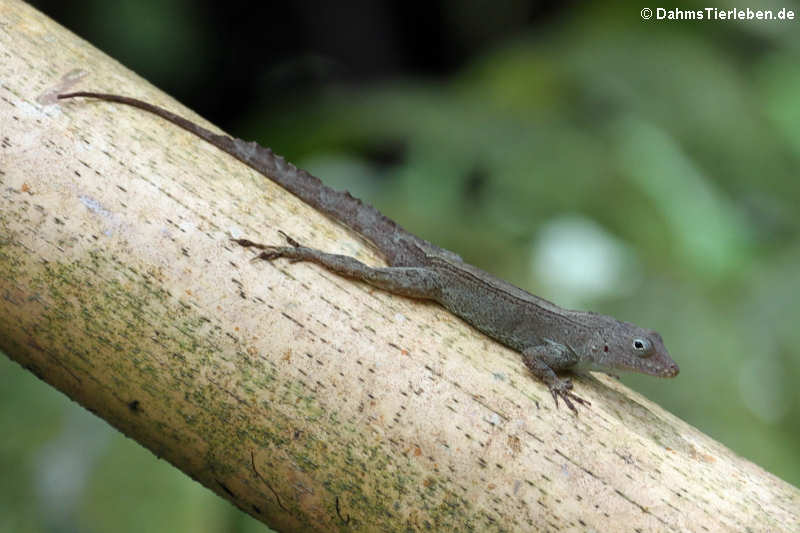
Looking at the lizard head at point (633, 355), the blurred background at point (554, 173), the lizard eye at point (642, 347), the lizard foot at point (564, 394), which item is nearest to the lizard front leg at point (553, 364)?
the lizard foot at point (564, 394)

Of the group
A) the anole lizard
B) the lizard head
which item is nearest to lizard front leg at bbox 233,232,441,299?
the anole lizard

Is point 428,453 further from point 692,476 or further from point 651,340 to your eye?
point 651,340

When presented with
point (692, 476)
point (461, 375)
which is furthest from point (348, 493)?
point (692, 476)

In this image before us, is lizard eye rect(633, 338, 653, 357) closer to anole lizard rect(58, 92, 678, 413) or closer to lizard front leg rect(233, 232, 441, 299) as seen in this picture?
anole lizard rect(58, 92, 678, 413)

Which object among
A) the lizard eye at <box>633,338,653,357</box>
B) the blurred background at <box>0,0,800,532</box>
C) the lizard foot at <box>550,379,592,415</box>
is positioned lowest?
the lizard foot at <box>550,379,592,415</box>

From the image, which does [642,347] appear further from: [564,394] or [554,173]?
[554,173]
